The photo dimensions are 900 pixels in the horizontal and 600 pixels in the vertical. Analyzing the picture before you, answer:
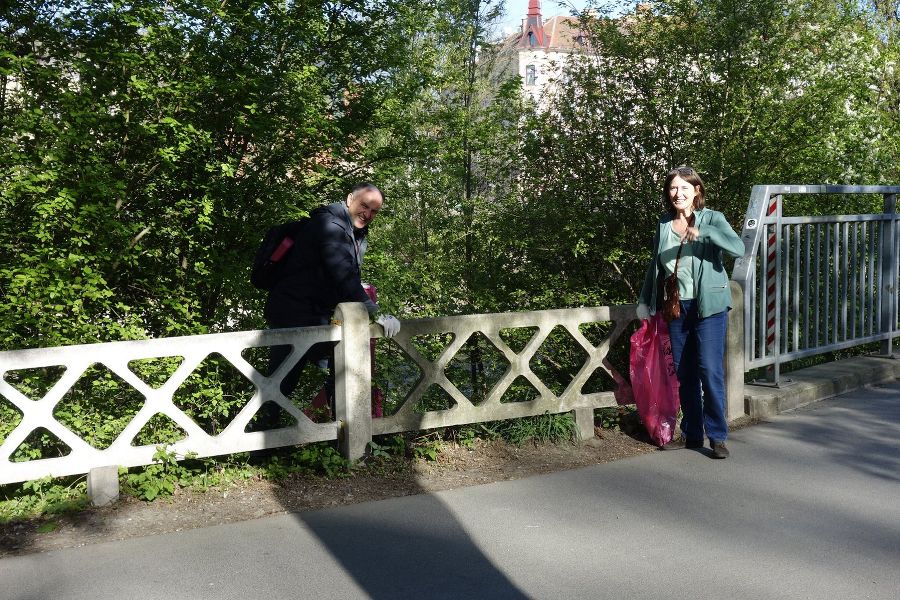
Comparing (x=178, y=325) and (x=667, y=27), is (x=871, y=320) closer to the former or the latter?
(x=667, y=27)

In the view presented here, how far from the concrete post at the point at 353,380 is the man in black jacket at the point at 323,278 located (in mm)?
Answer: 143

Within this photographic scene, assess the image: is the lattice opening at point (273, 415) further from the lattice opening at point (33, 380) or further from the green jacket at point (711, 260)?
the green jacket at point (711, 260)

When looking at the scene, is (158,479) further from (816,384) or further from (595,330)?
(595,330)

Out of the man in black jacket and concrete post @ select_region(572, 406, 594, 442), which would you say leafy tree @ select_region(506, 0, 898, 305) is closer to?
concrete post @ select_region(572, 406, 594, 442)

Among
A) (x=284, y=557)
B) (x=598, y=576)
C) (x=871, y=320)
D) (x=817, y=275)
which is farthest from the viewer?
(x=871, y=320)

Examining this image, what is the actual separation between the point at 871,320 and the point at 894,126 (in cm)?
586

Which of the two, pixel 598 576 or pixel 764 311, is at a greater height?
pixel 764 311

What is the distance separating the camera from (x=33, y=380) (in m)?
6.38

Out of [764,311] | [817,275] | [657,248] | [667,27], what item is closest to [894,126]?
[667,27]

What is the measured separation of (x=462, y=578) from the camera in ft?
14.0

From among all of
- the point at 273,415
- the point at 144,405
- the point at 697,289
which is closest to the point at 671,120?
the point at 697,289

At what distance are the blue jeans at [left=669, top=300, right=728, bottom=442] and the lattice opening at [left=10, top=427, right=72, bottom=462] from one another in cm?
423

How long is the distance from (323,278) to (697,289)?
2.50m

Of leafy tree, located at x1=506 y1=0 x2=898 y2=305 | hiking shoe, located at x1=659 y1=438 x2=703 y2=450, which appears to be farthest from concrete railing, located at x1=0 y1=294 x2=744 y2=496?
leafy tree, located at x1=506 y1=0 x2=898 y2=305
